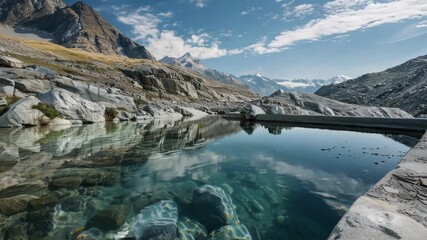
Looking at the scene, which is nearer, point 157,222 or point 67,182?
point 157,222

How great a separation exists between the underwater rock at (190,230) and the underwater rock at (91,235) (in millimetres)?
1952

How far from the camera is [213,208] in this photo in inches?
320

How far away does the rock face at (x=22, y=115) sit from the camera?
29062mm

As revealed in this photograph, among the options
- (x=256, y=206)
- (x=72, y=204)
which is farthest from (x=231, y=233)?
(x=72, y=204)

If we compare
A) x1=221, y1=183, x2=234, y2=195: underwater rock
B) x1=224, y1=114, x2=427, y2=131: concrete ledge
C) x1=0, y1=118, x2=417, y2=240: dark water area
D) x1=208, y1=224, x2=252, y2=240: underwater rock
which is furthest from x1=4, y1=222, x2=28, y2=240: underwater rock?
x1=224, y1=114, x2=427, y2=131: concrete ledge

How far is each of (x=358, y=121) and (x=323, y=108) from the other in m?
24.3

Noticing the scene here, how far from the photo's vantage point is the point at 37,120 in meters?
31.1

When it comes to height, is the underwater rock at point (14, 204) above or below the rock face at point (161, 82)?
below

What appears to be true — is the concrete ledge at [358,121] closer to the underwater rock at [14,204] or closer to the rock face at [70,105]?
the rock face at [70,105]

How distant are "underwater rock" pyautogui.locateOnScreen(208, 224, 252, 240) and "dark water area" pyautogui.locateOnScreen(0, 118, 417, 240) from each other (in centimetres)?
2

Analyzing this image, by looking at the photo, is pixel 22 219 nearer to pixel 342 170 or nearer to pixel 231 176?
pixel 231 176

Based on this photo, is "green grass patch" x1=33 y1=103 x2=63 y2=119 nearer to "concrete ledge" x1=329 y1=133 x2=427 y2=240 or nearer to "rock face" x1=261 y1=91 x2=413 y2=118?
"concrete ledge" x1=329 y1=133 x2=427 y2=240

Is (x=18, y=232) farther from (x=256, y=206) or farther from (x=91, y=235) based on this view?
(x=256, y=206)

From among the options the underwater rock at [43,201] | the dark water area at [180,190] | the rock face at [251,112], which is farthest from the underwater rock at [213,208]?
the rock face at [251,112]
